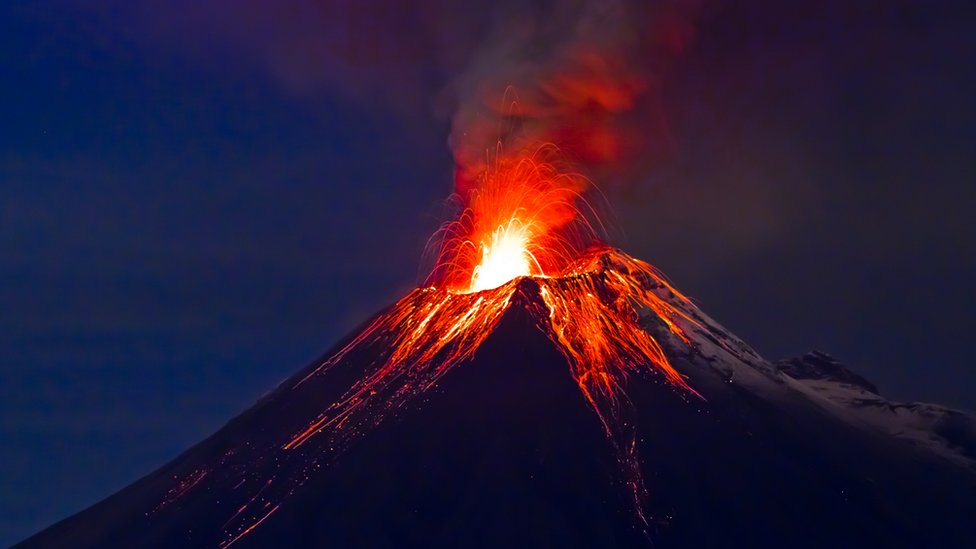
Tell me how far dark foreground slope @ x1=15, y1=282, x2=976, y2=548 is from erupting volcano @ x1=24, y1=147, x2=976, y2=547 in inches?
2.6

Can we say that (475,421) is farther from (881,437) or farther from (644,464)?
(881,437)

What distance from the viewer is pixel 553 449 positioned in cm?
3219

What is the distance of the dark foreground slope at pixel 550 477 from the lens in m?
29.7

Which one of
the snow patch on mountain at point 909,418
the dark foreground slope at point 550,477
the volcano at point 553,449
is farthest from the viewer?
the snow patch on mountain at point 909,418

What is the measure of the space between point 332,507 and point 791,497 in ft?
41.9

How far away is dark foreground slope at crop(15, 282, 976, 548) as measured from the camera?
1168 inches

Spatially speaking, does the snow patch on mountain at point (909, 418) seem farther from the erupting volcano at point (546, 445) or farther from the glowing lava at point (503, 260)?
the glowing lava at point (503, 260)

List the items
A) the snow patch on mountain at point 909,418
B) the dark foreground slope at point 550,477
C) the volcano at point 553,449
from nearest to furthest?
the dark foreground slope at point 550,477 < the volcano at point 553,449 < the snow patch on mountain at point 909,418

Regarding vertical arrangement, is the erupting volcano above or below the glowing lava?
below

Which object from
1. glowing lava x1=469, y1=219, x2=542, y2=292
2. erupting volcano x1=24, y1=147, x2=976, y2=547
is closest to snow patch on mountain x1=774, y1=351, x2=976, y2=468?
erupting volcano x1=24, y1=147, x2=976, y2=547

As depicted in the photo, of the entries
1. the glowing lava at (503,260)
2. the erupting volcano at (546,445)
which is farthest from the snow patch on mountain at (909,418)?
the glowing lava at (503,260)

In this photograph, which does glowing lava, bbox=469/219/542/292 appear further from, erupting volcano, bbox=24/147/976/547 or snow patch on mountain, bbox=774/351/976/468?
snow patch on mountain, bbox=774/351/976/468

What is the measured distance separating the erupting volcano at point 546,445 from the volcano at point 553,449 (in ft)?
0.23

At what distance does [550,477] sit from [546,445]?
4.85 feet
